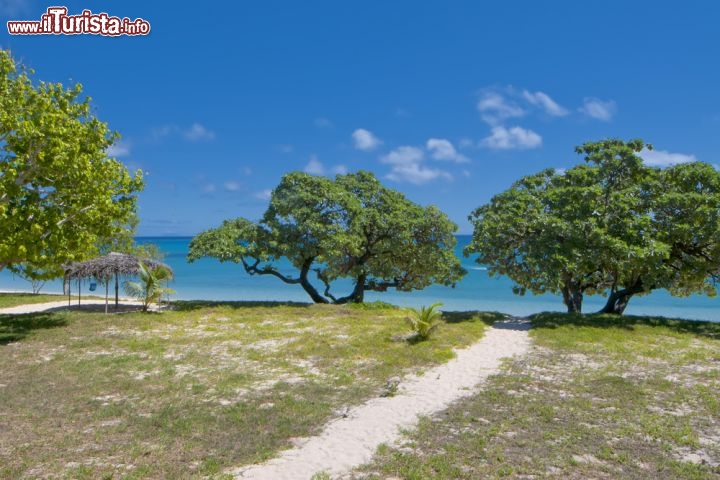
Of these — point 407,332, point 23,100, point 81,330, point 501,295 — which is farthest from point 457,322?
point 501,295

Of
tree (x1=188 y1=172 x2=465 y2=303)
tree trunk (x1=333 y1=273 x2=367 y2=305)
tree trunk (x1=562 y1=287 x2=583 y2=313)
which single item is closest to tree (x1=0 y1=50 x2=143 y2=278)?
tree (x1=188 y1=172 x2=465 y2=303)

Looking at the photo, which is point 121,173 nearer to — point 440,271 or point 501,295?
point 440,271

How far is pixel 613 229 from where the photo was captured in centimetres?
2116

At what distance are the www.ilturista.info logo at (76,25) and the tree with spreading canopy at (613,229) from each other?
17229mm

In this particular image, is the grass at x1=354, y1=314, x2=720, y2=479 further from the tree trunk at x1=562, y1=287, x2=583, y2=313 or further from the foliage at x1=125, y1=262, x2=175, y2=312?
the foliage at x1=125, y1=262, x2=175, y2=312

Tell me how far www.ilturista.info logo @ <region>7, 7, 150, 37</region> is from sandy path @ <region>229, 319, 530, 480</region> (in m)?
15.2

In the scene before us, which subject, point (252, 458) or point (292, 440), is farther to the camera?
point (292, 440)

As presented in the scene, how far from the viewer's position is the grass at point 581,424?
787cm

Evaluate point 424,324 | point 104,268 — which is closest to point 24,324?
point 104,268

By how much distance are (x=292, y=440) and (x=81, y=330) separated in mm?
14898

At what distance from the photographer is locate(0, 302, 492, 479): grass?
27.9ft

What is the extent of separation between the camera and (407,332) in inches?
749

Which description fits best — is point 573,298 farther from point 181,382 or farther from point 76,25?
point 76,25

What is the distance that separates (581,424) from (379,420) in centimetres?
407
